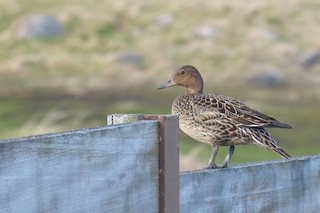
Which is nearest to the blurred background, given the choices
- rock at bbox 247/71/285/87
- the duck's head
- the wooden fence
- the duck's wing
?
rock at bbox 247/71/285/87

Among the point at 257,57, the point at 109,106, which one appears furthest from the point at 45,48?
the point at 109,106

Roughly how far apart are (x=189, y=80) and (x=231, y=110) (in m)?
1.15

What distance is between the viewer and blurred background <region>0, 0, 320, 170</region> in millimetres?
23078

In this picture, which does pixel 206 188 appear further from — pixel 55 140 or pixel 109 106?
pixel 109 106

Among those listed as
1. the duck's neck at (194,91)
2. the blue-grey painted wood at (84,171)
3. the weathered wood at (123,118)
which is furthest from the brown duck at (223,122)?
the blue-grey painted wood at (84,171)

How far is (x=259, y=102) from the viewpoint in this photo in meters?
24.4

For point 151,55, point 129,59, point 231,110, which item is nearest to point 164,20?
point 151,55

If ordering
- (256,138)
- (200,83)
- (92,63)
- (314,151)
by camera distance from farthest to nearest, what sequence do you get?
(92,63), (314,151), (200,83), (256,138)

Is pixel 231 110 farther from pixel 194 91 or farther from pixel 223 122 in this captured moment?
pixel 194 91

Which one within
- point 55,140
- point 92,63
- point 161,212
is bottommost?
point 161,212

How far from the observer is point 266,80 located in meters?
27.4

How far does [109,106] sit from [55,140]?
1920 centimetres

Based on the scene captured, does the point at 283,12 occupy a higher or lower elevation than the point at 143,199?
higher

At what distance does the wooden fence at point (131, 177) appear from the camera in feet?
11.3
